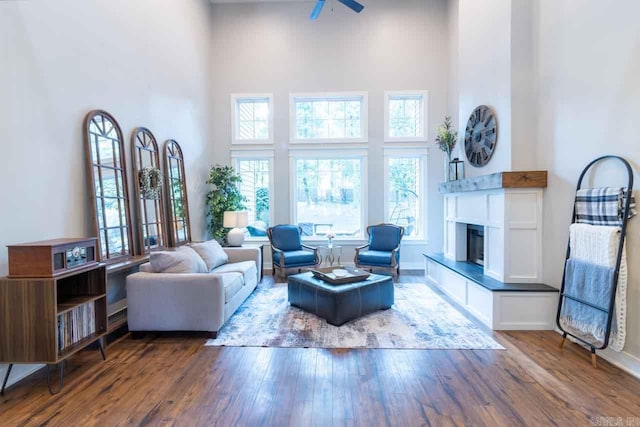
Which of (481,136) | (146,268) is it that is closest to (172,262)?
(146,268)

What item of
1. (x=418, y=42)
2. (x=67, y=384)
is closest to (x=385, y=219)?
(x=418, y=42)

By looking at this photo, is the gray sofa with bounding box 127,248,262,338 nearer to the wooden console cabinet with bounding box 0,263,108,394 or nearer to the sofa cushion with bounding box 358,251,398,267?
the wooden console cabinet with bounding box 0,263,108,394

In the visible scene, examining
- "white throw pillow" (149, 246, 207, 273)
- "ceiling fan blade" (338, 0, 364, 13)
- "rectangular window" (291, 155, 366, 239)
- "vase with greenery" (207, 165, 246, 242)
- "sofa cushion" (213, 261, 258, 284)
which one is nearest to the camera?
"white throw pillow" (149, 246, 207, 273)

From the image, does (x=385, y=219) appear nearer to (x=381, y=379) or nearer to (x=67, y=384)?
(x=381, y=379)

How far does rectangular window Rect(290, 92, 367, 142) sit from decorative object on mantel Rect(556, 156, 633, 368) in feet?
13.6

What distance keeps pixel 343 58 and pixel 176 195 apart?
4.26m

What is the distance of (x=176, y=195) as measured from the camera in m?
4.73

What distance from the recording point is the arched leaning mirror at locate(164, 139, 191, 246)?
14.8 feet

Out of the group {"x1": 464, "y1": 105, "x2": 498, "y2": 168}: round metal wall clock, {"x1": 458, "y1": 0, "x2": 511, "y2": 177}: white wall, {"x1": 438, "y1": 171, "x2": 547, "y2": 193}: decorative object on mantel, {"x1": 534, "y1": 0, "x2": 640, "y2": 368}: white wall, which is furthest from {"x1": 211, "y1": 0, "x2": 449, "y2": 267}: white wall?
{"x1": 534, "y1": 0, "x2": 640, "y2": 368}: white wall

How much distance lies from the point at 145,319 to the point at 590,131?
4.73 m

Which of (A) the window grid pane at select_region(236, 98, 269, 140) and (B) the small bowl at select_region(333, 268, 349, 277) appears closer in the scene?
(B) the small bowl at select_region(333, 268, 349, 277)

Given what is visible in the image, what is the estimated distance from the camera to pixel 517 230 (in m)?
3.47

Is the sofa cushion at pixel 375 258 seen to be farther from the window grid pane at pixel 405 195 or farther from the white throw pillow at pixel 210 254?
the white throw pillow at pixel 210 254

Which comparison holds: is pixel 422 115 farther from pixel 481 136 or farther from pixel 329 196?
pixel 329 196
